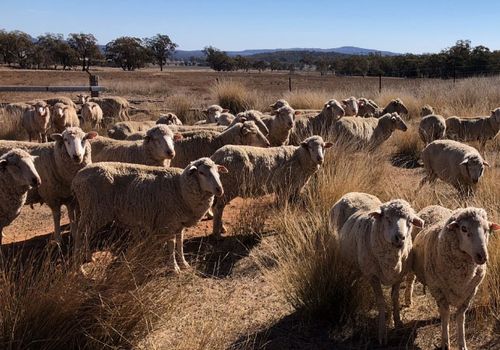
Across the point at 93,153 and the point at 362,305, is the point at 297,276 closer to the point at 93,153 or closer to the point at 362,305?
the point at 362,305

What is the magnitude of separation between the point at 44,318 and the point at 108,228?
328 centimetres

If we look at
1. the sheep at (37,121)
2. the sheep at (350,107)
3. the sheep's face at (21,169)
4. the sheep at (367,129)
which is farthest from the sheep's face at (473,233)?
the sheep at (37,121)

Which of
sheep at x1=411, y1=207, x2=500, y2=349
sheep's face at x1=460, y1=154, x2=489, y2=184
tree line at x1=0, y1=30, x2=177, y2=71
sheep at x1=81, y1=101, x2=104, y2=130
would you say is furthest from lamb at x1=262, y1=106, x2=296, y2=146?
tree line at x1=0, y1=30, x2=177, y2=71

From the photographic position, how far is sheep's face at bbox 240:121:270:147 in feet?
30.0

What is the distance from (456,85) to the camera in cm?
2142

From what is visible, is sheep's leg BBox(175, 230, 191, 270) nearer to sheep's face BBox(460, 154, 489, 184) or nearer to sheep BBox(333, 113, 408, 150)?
sheep's face BBox(460, 154, 489, 184)

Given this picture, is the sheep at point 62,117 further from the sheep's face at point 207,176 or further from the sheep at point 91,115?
the sheep's face at point 207,176

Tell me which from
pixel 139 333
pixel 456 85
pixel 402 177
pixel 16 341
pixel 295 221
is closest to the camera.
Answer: pixel 16 341

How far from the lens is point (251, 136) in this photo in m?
9.20

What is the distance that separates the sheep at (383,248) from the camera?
4539 millimetres

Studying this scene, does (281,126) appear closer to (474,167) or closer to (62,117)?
(474,167)

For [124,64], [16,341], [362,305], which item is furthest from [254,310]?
[124,64]

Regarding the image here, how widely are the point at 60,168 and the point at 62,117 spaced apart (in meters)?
7.38

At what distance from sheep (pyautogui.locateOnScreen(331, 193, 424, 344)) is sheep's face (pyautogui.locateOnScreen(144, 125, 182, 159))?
12.3 ft
